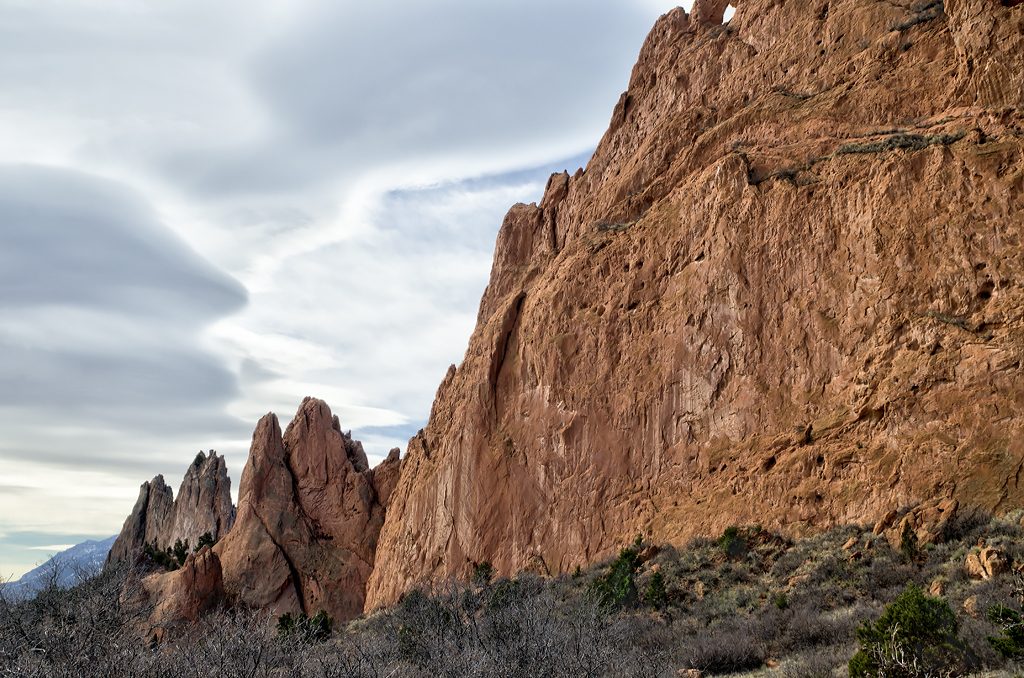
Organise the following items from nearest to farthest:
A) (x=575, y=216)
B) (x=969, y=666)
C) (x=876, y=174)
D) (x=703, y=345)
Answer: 1. (x=969, y=666)
2. (x=876, y=174)
3. (x=703, y=345)
4. (x=575, y=216)

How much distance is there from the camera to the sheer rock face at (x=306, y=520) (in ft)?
139

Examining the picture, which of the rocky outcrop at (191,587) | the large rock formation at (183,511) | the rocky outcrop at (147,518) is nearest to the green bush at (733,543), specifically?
the rocky outcrop at (191,587)

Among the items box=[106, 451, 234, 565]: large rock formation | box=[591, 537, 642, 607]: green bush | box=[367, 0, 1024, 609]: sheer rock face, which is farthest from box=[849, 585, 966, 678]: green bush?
box=[106, 451, 234, 565]: large rock formation

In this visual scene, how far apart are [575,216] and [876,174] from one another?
18051 mm

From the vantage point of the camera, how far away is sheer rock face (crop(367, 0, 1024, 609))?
20406 mm

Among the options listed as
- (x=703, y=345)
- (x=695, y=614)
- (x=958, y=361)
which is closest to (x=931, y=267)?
(x=958, y=361)

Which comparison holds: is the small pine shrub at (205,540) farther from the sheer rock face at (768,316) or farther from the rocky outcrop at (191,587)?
the sheer rock face at (768,316)

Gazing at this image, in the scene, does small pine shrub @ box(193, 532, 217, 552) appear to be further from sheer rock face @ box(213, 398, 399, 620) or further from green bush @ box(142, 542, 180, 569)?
sheer rock face @ box(213, 398, 399, 620)

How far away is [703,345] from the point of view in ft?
87.8

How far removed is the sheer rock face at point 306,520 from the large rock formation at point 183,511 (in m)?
19.0

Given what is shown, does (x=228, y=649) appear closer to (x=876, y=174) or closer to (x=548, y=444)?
(x=548, y=444)

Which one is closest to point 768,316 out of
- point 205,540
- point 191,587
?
point 191,587

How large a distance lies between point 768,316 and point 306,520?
108 feet

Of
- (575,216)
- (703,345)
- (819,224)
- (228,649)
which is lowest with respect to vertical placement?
(228,649)
